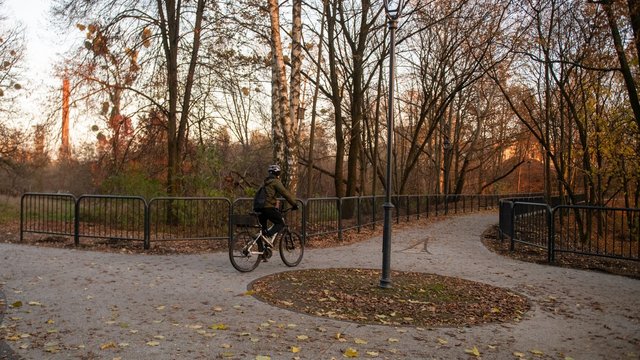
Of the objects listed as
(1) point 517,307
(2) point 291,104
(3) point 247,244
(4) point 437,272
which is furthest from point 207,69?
(1) point 517,307

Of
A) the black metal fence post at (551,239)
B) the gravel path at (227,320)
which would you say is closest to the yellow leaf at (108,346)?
the gravel path at (227,320)

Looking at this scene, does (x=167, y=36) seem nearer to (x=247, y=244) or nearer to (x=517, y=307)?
(x=247, y=244)

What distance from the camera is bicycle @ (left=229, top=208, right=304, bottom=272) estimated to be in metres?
8.53

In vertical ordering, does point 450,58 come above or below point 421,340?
above

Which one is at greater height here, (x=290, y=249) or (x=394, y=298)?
(x=290, y=249)

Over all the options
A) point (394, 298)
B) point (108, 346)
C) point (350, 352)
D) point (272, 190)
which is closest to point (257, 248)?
point (272, 190)

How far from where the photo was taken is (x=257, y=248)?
8797 mm

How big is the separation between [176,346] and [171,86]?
12908 millimetres

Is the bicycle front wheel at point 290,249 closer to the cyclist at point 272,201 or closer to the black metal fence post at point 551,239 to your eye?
the cyclist at point 272,201

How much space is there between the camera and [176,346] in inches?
184

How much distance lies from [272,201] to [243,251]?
98cm

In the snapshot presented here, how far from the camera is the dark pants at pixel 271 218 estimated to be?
345 inches

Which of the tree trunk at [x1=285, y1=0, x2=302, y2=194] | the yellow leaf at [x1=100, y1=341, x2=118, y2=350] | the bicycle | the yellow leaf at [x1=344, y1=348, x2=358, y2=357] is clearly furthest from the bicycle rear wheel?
the tree trunk at [x1=285, y1=0, x2=302, y2=194]

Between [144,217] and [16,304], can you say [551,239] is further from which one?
[16,304]
